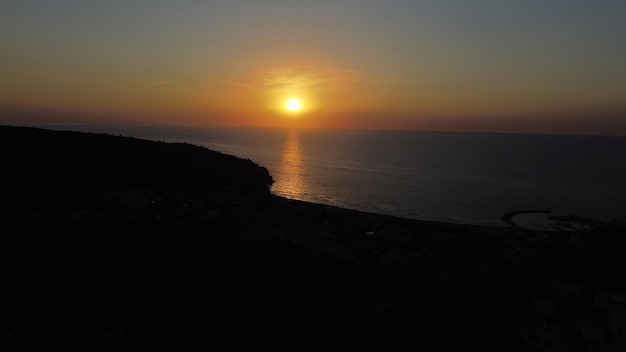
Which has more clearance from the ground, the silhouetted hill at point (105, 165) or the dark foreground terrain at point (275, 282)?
the silhouetted hill at point (105, 165)

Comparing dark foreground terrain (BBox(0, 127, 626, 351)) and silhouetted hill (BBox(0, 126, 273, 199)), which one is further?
silhouetted hill (BBox(0, 126, 273, 199))

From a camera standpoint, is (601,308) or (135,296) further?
(135,296)

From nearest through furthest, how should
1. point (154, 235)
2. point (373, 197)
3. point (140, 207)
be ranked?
point (154, 235), point (140, 207), point (373, 197)

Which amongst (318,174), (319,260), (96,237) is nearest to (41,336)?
(96,237)

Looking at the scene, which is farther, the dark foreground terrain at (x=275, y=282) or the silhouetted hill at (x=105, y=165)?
the silhouetted hill at (x=105, y=165)

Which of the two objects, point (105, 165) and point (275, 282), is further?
point (105, 165)

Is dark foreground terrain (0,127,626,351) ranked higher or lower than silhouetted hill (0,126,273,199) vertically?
lower

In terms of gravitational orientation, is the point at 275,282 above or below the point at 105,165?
below

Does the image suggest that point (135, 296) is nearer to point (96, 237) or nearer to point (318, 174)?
point (96, 237)
